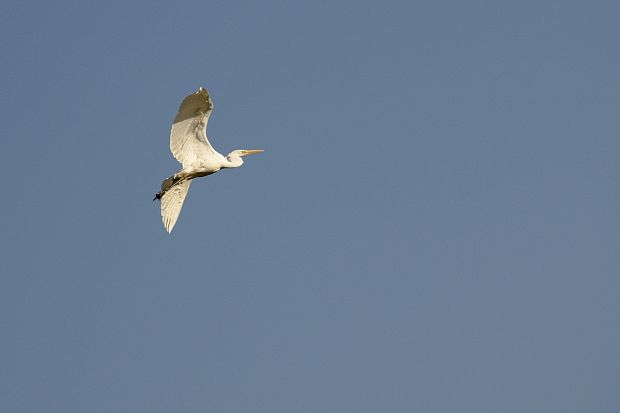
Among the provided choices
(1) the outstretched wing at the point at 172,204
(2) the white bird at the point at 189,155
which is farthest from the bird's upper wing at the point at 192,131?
(1) the outstretched wing at the point at 172,204

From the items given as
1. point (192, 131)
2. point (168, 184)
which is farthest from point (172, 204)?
point (192, 131)

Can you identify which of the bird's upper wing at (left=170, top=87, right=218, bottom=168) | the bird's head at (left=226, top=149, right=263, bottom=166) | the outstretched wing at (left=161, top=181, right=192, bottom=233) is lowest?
the outstretched wing at (left=161, top=181, right=192, bottom=233)

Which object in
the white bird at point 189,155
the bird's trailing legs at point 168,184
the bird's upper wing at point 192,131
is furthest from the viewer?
the bird's trailing legs at point 168,184

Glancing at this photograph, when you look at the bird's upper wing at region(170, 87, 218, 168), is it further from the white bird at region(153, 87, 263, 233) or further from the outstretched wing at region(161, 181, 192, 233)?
the outstretched wing at region(161, 181, 192, 233)

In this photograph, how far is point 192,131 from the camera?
40.0 meters

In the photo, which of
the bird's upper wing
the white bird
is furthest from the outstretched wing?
the bird's upper wing

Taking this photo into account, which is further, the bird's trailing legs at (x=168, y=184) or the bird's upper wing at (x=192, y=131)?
the bird's trailing legs at (x=168, y=184)

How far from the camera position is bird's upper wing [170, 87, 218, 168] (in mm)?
38812

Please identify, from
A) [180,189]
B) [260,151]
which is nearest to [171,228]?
[180,189]

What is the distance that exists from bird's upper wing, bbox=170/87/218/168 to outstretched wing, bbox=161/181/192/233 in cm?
117

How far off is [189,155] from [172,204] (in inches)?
72.3

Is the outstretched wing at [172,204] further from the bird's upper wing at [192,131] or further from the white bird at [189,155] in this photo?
the bird's upper wing at [192,131]

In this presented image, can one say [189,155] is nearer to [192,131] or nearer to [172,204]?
[192,131]

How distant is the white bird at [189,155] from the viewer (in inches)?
1539
